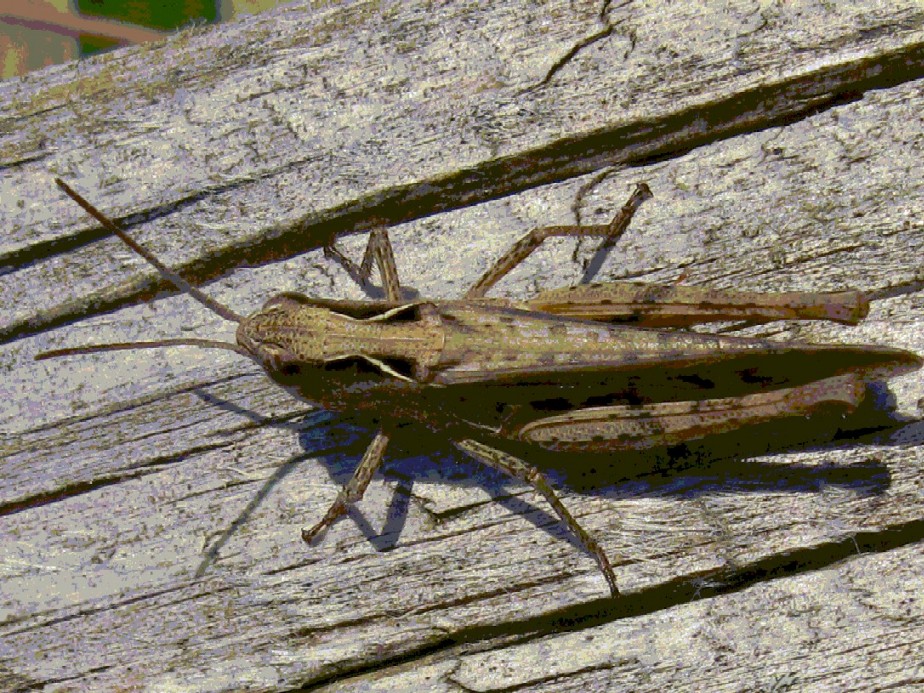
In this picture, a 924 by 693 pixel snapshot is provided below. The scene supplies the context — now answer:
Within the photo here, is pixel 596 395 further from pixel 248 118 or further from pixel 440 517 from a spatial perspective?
pixel 248 118

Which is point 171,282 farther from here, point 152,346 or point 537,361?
point 537,361

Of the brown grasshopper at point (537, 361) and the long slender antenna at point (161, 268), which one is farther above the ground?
the long slender antenna at point (161, 268)

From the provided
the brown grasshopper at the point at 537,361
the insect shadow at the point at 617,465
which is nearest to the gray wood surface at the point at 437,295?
the insect shadow at the point at 617,465

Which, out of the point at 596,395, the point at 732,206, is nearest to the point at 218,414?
the point at 596,395

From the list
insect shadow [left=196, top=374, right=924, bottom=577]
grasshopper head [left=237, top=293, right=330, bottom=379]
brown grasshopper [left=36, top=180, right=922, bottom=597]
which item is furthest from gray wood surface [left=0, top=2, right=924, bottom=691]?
grasshopper head [left=237, top=293, right=330, bottom=379]

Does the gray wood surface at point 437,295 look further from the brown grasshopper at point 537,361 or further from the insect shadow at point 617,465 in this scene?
the brown grasshopper at point 537,361

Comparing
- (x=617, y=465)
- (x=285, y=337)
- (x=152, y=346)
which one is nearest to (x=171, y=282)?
(x=152, y=346)

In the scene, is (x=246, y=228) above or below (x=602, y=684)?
above

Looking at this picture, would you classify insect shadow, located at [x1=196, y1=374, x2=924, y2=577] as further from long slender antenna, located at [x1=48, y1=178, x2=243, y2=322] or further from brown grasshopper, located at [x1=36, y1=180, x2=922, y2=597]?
long slender antenna, located at [x1=48, y1=178, x2=243, y2=322]
